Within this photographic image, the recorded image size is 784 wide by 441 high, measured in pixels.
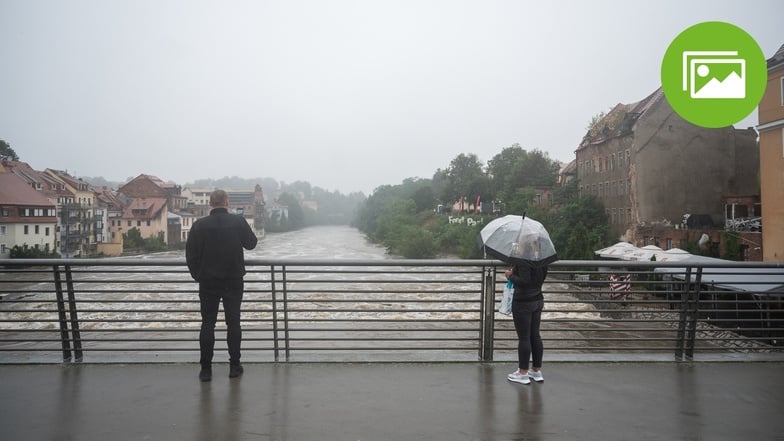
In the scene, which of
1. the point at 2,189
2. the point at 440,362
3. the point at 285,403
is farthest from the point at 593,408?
the point at 2,189

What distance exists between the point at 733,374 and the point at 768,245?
23.6m

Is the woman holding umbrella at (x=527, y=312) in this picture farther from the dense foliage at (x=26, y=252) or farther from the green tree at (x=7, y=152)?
the green tree at (x=7, y=152)

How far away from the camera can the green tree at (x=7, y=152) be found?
49312 millimetres

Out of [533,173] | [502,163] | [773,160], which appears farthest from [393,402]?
[502,163]

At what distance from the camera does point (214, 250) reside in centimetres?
460

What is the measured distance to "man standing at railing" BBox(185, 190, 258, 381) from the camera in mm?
4598

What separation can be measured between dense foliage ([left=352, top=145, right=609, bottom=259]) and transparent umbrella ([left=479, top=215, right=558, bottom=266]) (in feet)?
89.0

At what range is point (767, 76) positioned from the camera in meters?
23.8

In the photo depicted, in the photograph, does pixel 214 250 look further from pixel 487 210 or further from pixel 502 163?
pixel 502 163

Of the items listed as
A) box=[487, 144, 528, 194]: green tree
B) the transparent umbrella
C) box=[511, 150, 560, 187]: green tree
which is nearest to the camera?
the transparent umbrella

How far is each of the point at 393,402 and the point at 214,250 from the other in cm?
210

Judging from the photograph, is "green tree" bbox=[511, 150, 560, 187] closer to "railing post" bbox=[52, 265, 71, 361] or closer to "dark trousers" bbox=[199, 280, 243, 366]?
"dark trousers" bbox=[199, 280, 243, 366]

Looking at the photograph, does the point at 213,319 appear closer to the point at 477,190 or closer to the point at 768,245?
the point at 768,245

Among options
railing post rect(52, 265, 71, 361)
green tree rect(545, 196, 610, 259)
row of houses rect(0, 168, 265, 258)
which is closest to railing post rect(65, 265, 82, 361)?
railing post rect(52, 265, 71, 361)
